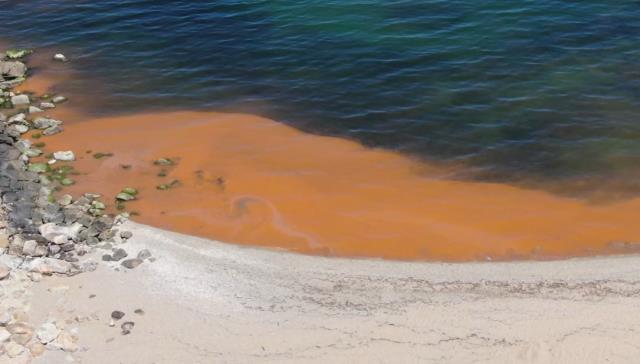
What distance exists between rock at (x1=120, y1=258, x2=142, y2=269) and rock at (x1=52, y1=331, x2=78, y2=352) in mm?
2428

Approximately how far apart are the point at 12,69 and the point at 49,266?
14578 millimetres

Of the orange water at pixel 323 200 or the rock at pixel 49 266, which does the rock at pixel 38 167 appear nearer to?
the orange water at pixel 323 200

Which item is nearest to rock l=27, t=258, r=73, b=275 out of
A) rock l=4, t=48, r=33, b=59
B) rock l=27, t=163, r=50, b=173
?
rock l=27, t=163, r=50, b=173

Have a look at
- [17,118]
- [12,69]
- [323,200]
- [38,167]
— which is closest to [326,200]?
[323,200]

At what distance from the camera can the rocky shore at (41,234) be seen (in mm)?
15617

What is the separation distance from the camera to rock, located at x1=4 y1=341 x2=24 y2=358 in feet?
49.5

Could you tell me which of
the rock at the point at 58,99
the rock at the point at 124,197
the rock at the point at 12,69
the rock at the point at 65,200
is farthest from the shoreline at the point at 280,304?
the rock at the point at 12,69

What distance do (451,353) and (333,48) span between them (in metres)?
17.1

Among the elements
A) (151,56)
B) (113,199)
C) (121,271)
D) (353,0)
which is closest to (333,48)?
(353,0)

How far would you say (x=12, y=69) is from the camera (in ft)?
95.0

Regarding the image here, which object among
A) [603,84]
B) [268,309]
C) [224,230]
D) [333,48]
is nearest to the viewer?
[268,309]

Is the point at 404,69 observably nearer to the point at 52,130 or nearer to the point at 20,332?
the point at 52,130

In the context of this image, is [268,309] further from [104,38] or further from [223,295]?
[104,38]

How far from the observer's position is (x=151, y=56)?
30234 millimetres
